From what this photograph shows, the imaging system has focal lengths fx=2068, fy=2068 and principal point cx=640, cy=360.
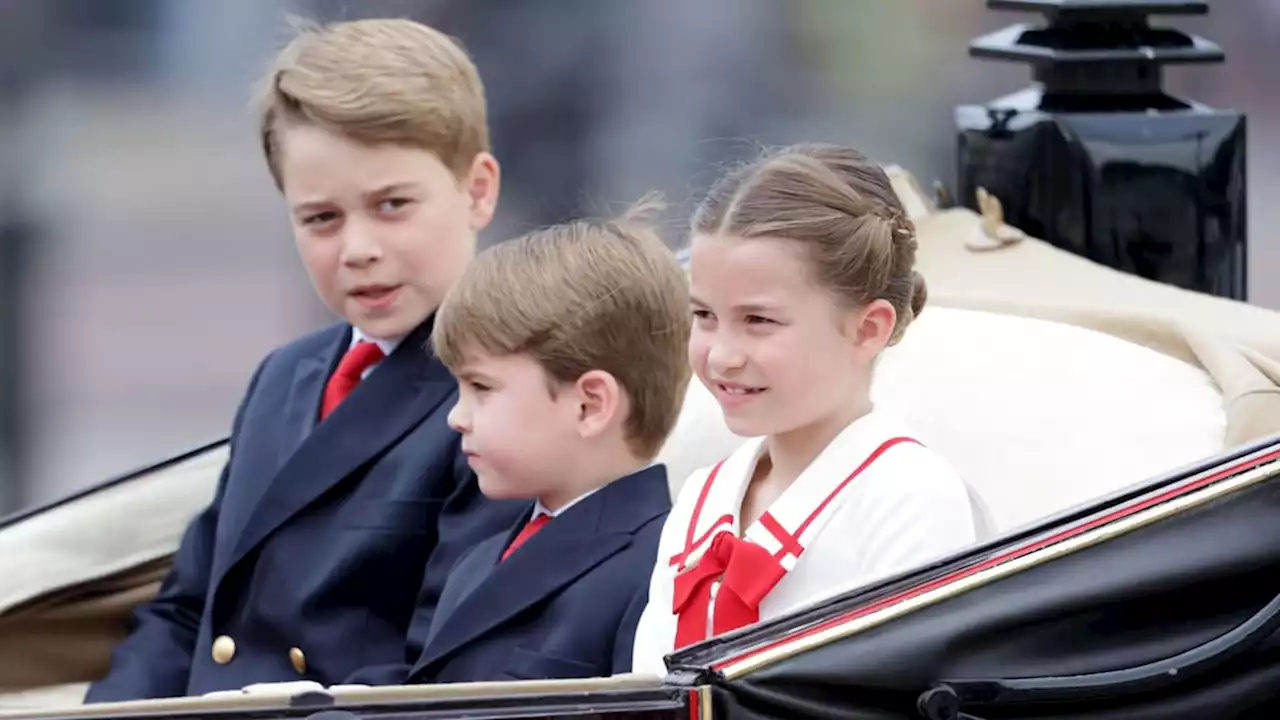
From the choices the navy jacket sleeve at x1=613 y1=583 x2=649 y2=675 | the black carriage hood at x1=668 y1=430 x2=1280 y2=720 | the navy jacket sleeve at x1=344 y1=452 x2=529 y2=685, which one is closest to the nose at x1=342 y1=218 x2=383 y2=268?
the navy jacket sleeve at x1=344 y1=452 x2=529 y2=685

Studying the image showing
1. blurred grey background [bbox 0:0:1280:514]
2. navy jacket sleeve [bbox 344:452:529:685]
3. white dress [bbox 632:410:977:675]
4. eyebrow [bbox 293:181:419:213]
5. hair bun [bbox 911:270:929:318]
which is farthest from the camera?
blurred grey background [bbox 0:0:1280:514]

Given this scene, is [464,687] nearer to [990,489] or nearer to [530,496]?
[530,496]

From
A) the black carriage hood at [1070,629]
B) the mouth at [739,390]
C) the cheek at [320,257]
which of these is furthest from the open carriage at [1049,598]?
the cheek at [320,257]

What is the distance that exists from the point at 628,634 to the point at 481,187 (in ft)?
1.84

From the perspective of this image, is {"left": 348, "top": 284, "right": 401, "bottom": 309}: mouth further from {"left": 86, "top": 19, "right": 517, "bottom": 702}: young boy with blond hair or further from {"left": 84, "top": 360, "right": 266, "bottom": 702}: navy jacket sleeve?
{"left": 84, "top": 360, "right": 266, "bottom": 702}: navy jacket sleeve

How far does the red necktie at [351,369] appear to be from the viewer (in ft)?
6.75

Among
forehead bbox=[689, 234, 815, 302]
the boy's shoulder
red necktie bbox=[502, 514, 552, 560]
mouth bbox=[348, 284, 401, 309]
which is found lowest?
red necktie bbox=[502, 514, 552, 560]

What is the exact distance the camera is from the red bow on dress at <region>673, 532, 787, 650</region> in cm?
152

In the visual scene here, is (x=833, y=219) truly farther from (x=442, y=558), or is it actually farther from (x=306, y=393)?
(x=306, y=393)

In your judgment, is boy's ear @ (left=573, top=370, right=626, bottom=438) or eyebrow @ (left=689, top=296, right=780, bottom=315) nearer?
eyebrow @ (left=689, top=296, right=780, bottom=315)

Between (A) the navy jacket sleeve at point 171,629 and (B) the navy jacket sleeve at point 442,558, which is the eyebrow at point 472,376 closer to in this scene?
(B) the navy jacket sleeve at point 442,558

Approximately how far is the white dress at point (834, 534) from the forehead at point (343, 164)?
0.57 m

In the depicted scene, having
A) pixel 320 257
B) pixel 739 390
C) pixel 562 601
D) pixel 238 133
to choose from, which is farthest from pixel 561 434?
pixel 238 133

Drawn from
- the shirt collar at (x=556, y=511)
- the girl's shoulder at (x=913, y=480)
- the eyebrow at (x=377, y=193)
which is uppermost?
the eyebrow at (x=377, y=193)
